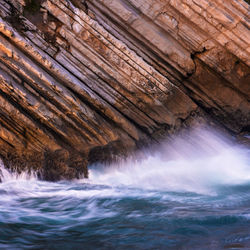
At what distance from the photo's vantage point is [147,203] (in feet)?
22.8

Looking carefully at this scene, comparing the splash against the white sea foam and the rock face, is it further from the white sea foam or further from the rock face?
the rock face

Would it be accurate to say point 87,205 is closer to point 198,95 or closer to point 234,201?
point 234,201

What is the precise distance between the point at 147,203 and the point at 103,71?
12.0 ft

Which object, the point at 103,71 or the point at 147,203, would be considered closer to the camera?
the point at 147,203

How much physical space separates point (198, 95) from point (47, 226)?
626 cm

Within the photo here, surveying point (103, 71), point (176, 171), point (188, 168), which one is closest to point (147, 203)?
point (176, 171)

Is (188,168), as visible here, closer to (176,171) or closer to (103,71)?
(176,171)

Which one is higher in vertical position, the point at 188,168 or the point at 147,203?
the point at 188,168

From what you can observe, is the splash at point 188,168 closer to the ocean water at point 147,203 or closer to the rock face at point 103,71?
the ocean water at point 147,203

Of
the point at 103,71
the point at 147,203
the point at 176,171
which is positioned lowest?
the point at 147,203

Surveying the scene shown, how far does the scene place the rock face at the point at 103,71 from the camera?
7836 mm

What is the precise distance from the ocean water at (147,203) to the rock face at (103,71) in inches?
23.4

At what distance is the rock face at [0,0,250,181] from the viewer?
7.84m

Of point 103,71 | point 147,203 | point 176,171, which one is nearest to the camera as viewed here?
point 147,203
